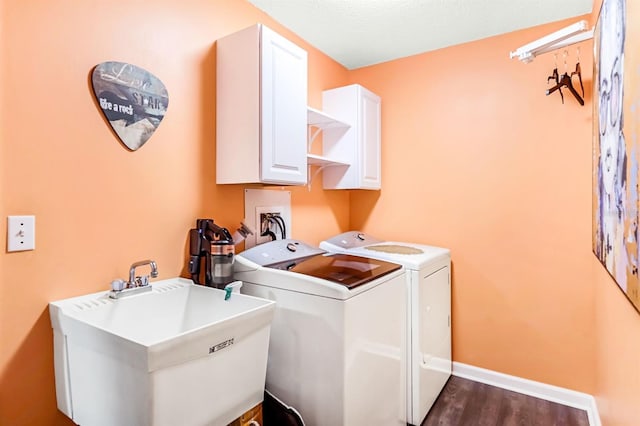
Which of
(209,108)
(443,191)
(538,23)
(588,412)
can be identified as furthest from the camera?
(443,191)

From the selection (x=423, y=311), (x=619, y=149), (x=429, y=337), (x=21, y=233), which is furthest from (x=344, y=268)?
(x=21, y=233)

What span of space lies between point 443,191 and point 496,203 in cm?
38

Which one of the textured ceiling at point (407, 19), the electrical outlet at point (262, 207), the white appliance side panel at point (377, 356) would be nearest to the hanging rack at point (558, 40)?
the textured ceiling at point (407, 19)

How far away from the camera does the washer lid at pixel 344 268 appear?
1578 millimetres

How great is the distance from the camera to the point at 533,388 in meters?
2.32

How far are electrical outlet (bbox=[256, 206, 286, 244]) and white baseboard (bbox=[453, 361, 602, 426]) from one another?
1667mm

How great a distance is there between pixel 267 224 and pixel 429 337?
1216 mm

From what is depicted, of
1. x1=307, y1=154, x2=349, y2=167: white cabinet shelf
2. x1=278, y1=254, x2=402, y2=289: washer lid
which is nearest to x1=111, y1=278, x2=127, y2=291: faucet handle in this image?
x1=278, y1=254, x2=402, y2=289: washer lid

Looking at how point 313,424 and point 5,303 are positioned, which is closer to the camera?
point 5,303

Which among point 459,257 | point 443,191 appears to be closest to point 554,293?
point 459,257

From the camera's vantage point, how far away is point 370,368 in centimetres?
162

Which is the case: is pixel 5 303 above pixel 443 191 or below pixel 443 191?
below

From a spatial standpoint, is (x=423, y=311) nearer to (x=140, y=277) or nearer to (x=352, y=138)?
(x=352, y=138)

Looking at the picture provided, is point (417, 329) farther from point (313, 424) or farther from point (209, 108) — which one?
point (209, 108)
